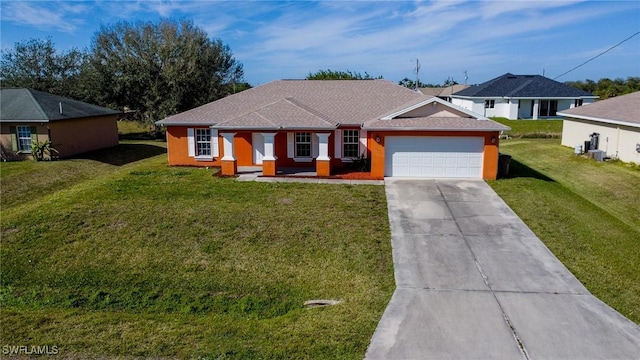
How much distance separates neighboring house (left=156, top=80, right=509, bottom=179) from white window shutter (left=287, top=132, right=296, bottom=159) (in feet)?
0.15

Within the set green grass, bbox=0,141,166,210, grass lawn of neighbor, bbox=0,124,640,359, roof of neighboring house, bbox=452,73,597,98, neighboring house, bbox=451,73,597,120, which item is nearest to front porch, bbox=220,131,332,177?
grass lawn of neighbor, bbox=0,124,640,359

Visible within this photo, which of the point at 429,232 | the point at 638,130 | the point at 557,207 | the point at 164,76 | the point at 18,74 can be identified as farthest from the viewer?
the point at 18,74

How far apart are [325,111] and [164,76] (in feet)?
60.7

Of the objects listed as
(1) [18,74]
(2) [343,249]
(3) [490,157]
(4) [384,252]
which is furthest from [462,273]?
(1) [18,74]

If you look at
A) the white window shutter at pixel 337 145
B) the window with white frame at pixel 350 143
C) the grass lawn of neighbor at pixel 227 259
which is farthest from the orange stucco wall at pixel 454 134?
the white window shutter at pixel 337 145

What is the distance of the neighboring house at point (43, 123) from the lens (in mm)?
26844

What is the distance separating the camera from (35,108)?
27406 mm

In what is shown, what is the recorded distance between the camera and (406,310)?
32.8 feet

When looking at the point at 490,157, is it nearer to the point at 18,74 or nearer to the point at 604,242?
the point at 604,242

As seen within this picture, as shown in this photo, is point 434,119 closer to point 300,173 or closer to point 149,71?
point 300,173

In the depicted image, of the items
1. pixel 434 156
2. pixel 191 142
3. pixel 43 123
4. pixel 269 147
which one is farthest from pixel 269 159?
pixel 43 123

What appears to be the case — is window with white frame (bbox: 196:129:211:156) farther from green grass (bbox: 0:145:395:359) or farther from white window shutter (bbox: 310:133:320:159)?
white window shutter (bbox: 310:133:320:159)

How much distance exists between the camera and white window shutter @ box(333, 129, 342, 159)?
22406mm

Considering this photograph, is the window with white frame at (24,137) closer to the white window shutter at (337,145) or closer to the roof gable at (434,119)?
the white window shutter at (337,145)
